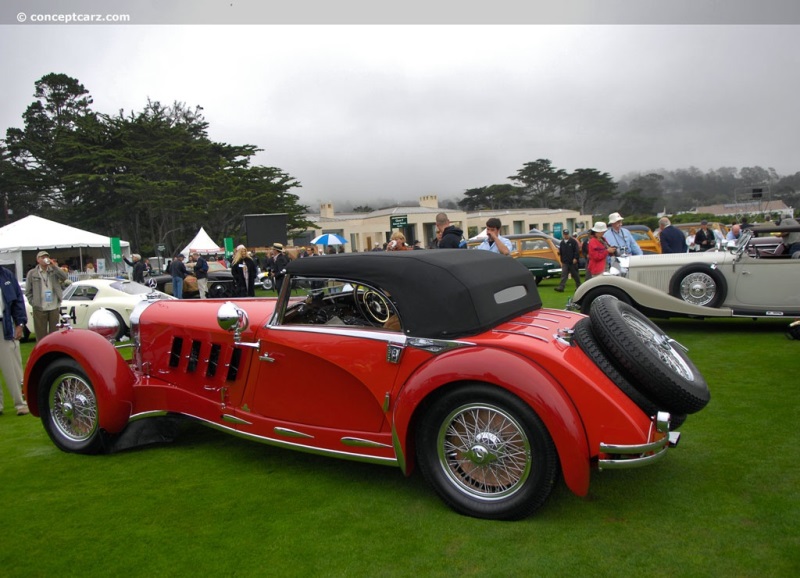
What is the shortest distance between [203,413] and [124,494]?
690 millimetres

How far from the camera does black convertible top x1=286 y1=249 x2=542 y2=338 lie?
10.5 feet

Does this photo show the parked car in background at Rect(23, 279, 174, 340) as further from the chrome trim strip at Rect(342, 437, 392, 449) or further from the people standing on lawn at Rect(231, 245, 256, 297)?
the chrome trim strip at Rect(342, 437, 392, 449)

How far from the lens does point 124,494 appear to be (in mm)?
3594

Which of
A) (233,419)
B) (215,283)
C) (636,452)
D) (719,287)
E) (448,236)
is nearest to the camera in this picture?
(636,452)

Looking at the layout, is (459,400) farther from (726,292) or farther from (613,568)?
(726,292)

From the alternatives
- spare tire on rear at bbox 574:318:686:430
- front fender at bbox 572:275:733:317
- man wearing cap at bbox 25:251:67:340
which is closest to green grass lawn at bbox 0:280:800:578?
spare tire on rear at bbox 574:318:686:430

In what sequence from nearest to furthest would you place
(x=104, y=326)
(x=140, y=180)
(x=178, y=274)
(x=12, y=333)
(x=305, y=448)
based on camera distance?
(x=305, y=448), (x=104, y=326), (x=12, y=333), (x=178, y=274), (x=140, y=180)

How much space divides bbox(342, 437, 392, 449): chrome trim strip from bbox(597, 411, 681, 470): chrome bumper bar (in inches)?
45.9

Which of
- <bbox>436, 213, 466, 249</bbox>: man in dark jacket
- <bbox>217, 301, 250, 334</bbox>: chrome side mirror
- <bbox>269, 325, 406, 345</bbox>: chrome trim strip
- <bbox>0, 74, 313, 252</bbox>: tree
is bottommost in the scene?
<bbox>269, 325, 406, 345</bbox>: chrome trim strip

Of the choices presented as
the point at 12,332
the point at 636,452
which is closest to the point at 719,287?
the point at 636,452

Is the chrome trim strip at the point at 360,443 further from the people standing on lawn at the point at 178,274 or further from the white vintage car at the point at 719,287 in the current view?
the people standing on lawn at the point at 178,274

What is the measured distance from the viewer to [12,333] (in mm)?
5688

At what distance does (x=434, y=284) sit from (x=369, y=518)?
1.35m

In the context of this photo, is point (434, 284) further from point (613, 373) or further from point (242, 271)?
point (242, 271)
